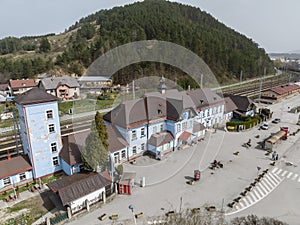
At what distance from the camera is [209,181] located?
22297mm

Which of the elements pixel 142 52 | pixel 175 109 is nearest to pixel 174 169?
pixel 175 109

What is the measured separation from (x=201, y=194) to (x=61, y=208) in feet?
40.7

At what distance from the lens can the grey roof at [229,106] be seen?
4081cm

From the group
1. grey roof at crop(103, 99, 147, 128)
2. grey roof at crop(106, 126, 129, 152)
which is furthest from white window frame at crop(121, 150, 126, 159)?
grey roof at crop(103, 99, 147, 128)

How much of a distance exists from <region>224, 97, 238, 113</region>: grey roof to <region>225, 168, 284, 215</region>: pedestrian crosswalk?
1833 centimetres

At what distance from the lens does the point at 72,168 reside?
71.2 ft

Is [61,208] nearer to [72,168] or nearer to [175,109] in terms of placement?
[72,168]

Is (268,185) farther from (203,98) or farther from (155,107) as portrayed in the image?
(203,98)

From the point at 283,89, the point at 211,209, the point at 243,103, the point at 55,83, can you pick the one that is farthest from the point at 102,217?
the point at 283,89

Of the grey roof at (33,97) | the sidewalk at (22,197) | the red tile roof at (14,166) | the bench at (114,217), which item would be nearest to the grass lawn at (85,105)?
the red tile roof at (14,166)

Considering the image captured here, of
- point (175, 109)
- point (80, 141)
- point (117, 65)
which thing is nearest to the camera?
point (80, 141)

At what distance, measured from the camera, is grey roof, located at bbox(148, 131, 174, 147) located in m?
27.1

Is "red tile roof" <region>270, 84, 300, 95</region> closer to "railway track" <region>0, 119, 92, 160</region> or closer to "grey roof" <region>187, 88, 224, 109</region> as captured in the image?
"grey roof" <region>187, 88, 224, 109</region>

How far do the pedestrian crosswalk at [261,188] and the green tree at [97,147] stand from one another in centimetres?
1188
